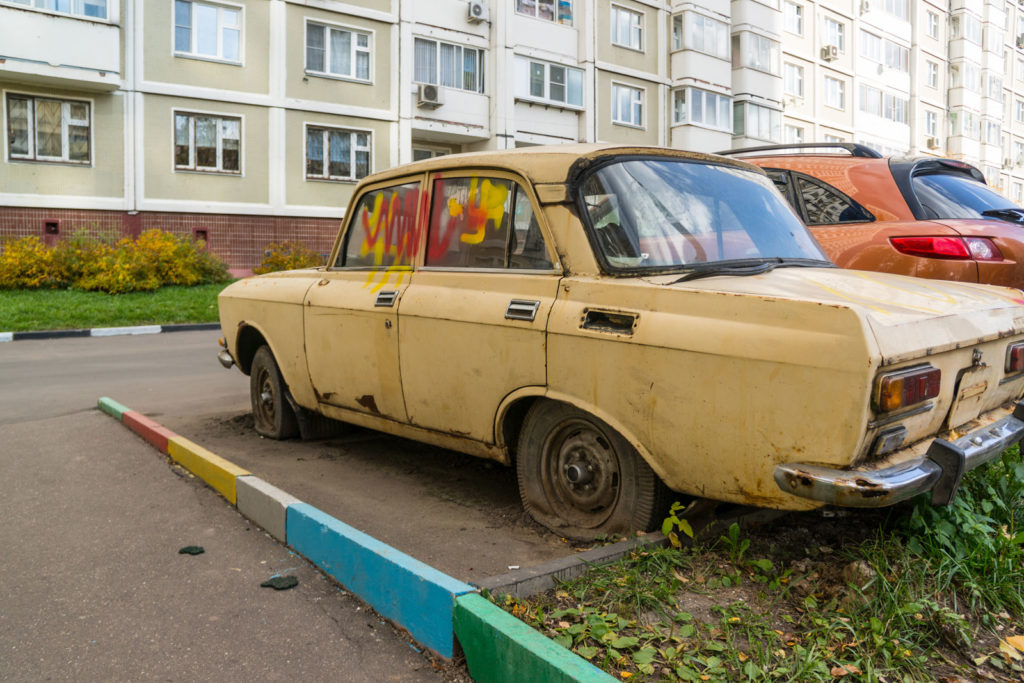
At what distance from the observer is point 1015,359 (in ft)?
12.1

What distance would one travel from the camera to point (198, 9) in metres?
22.4

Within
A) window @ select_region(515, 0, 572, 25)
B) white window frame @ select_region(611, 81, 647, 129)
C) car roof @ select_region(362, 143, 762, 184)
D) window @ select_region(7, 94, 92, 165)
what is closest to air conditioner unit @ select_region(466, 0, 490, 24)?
window @ select_region(515, 0, 572, 25)

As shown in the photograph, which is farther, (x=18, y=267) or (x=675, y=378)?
(x=18, y=267)

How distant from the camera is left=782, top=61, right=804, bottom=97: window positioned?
39.2 metres

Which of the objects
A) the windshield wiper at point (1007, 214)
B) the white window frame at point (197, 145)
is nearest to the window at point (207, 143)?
the white window frame at point (197, 145)

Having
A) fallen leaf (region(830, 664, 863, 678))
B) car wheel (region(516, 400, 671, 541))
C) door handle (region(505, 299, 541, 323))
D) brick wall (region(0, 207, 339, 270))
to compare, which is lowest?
fallen leaf (region(830, 664, 863, 678))

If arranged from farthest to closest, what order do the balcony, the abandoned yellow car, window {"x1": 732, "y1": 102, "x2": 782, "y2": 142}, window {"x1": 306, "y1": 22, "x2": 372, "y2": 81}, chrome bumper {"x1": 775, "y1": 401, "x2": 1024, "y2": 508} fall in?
1. window {"x1": 732, "y1": 102, "x2": 782, "y2": 142}
2. window {"x1": 306, "y1": 22, "x2": 372, "y2": 81}
3. the balcony
4. the abandoned yellow car
5. chrome bumper {"x1": 775, "y1": 401, "x2": 1024, "y2": 508}

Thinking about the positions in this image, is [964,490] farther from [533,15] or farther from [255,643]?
[533,15]

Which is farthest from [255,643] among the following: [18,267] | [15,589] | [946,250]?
[18,267]

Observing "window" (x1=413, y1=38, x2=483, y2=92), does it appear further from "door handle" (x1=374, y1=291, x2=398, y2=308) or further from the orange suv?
"door handle" (x1=374, y1=291, x2=398, y2=308)

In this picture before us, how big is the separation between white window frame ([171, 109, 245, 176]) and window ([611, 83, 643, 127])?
45.6ft

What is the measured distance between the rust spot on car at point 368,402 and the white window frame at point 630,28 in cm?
2877

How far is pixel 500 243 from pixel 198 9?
21723 mm

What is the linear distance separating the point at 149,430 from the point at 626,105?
2795 centimetres
